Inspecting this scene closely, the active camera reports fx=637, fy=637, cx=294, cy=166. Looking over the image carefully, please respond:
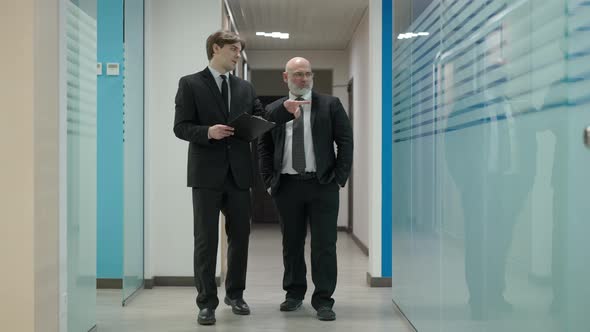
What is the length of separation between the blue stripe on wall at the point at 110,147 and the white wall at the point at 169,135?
321mm

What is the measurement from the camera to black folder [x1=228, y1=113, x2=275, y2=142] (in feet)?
11.6

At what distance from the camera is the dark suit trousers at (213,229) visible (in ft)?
12.3

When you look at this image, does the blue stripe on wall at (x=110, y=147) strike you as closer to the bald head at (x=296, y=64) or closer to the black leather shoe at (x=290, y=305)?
the black leather shoe at (x=290, y=305)

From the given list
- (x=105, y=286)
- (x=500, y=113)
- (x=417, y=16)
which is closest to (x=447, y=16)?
(x=417, y=16)

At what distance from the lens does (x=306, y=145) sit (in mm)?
4020

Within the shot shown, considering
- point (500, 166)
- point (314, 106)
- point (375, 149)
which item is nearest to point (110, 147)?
point (314, 106)

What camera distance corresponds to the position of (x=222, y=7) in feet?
17.7

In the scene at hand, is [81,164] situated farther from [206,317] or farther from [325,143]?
[325,143]

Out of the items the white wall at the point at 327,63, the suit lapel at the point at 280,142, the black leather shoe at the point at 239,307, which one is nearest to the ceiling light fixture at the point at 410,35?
the suit lapel at the point at 280,142

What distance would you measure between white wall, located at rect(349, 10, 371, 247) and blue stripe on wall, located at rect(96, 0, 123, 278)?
314cm

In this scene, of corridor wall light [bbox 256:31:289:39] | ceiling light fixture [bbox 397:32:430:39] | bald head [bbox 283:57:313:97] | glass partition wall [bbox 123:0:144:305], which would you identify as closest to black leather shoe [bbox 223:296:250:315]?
glass partition wall [bbox 123:0:144:305]

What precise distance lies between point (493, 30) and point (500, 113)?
318mm

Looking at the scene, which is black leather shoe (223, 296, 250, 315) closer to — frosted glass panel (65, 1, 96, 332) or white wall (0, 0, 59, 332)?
frosted glass panel (65, 1, 96, 332)

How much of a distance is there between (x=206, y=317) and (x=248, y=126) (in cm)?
117
